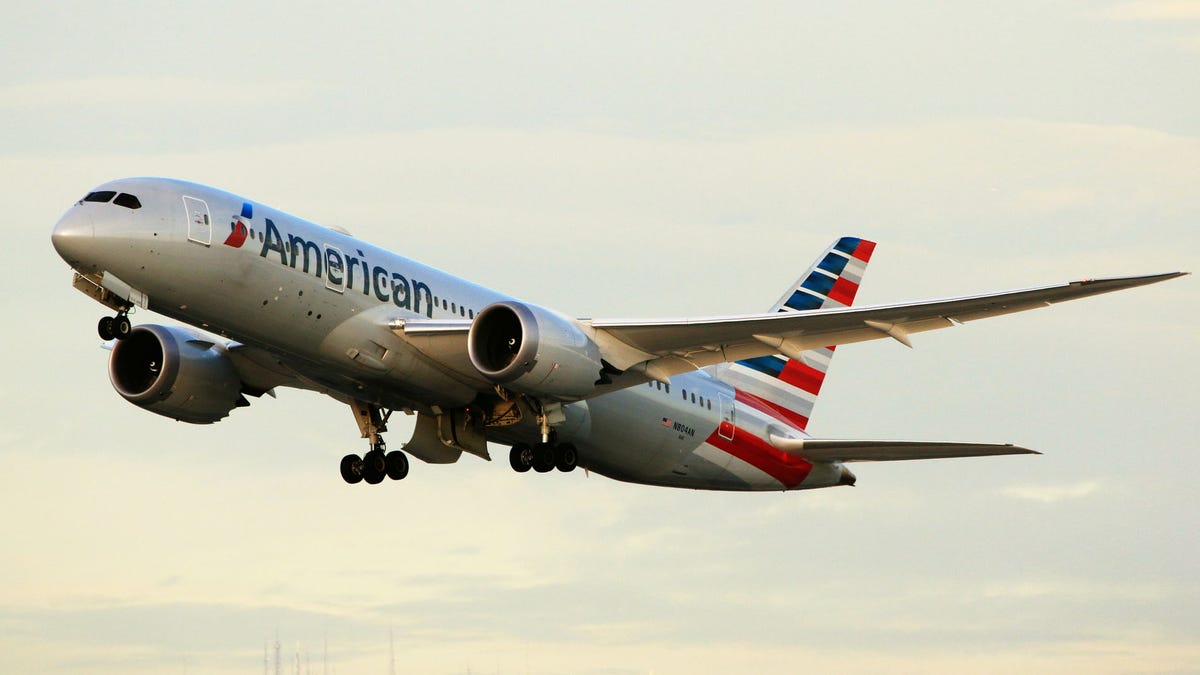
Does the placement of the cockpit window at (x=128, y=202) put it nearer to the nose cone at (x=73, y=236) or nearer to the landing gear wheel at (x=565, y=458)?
the nose cone at (x=73, y=236)

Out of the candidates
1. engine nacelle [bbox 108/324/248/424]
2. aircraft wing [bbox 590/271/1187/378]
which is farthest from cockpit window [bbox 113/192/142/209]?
aircraft wing [bbox 590/271/1187/378]

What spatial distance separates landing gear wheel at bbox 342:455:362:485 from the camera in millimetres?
44469

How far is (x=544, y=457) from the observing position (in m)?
42.0

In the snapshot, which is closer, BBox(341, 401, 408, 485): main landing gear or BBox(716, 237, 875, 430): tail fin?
BBox(341, 401, 408, 485): main landing gear

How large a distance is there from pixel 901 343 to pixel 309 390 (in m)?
13.9

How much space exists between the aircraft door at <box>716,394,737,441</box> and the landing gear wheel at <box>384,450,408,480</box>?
753cm

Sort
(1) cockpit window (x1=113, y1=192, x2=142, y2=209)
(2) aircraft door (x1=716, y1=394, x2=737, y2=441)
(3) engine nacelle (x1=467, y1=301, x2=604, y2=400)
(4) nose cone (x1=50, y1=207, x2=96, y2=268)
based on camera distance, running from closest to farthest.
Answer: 1. (4) nose cone (x1=50, y1=207, x2=96, y2=268)
2. (1) cockpit window (x1=113, y1=192, x2=142, y2=209)
3. (3) engine nacelle (x1=467, y1=301, x2=604, y2=400)
4. (2) aircraft door (x1=716, y1=394, x2=737, y2=441)

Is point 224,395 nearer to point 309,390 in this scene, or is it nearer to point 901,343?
point 309,390

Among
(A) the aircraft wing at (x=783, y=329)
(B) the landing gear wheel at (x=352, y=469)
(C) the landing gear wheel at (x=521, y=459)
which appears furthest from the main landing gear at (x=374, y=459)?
(A) the aircraft wing at (x=783, y=329)

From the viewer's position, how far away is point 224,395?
1768 inches

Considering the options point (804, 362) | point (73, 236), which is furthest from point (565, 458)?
point (73, 236)

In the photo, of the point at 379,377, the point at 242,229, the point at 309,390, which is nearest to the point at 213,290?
the point at 242,229

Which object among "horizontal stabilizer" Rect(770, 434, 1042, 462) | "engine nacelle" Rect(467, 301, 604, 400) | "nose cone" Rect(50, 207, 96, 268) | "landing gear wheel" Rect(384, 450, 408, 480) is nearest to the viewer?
"nose cone" Rect(50, 207, 96, 268)

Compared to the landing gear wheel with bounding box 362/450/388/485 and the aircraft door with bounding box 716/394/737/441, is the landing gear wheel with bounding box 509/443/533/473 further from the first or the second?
the aircraft door with bounding box 716/394/737/441
